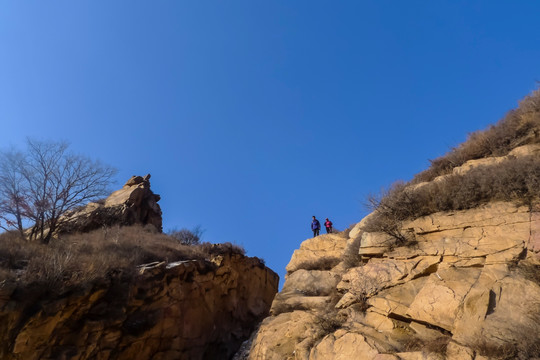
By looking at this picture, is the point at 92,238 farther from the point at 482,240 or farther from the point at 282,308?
the point at 482,240

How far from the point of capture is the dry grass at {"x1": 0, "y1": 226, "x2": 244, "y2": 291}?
10.9 metres

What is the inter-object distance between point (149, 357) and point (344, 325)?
1051cm

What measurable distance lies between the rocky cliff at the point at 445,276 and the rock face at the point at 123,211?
61.4 ft

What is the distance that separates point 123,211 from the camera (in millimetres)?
24609

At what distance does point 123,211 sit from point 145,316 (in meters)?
13.2

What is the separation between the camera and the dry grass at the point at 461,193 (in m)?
6.41

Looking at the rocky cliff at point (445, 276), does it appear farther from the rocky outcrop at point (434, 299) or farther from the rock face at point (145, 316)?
the rock face at point (145, 316)

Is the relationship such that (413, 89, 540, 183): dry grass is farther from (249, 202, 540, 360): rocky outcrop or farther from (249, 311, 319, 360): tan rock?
(249, 311, 319, 360): tan rock

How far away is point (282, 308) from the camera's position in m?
9.48

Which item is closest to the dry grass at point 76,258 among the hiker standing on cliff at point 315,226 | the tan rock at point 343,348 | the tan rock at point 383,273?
the hiker standing on cliff at point 315,226

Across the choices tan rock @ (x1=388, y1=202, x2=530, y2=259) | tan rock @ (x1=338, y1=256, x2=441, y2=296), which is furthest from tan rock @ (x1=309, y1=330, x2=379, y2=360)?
tan rock @ (x1=388, y1=202, x2=530, y2=259)

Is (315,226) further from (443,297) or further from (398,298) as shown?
(443,297)

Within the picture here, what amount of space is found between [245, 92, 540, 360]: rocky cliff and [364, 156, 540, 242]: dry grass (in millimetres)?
25

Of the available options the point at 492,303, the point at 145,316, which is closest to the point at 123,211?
the point at 145,316
